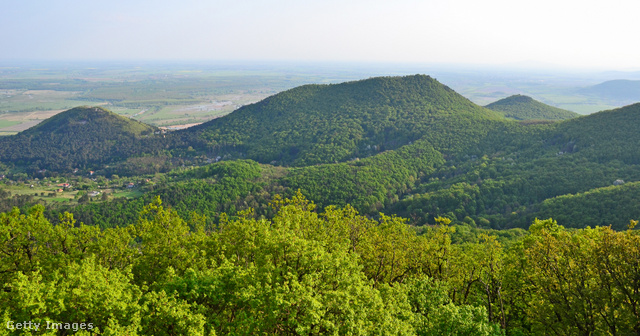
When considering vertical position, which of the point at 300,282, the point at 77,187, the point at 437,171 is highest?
the point at 300,282

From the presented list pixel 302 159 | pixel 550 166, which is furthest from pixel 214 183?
pixel 550 166

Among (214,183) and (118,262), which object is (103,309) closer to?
(118,262)

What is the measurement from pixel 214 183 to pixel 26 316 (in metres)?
108

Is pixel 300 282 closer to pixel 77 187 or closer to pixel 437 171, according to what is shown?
pixel 437 171

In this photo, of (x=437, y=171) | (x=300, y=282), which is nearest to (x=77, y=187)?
(x=437, y=171)

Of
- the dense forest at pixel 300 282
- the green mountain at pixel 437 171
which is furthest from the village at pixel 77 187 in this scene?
the dense forest at pixel 300 282

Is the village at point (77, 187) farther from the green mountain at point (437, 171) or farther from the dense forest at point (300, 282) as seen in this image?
the dense forest at point (300, 282)

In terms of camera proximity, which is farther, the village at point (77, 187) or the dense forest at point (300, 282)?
the village at point (77, 187)

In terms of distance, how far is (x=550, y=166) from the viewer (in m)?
112

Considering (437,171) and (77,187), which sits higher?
(437,171)

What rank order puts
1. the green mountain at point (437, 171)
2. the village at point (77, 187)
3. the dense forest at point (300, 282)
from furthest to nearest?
the village at point (77, 187)
the green mountain at point (437, 171)
the dense forest at point (300, 282)

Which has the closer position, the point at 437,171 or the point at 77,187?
the point at 437,171

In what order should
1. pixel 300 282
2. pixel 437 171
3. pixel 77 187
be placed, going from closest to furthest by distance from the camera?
pixel 300 282
pixel 437 171
pixel 77 187

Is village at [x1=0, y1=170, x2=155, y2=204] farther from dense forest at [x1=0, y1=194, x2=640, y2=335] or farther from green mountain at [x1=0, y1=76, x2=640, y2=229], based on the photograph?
dense forest at [x1=0, y1=194, x2=640, y2=335]
